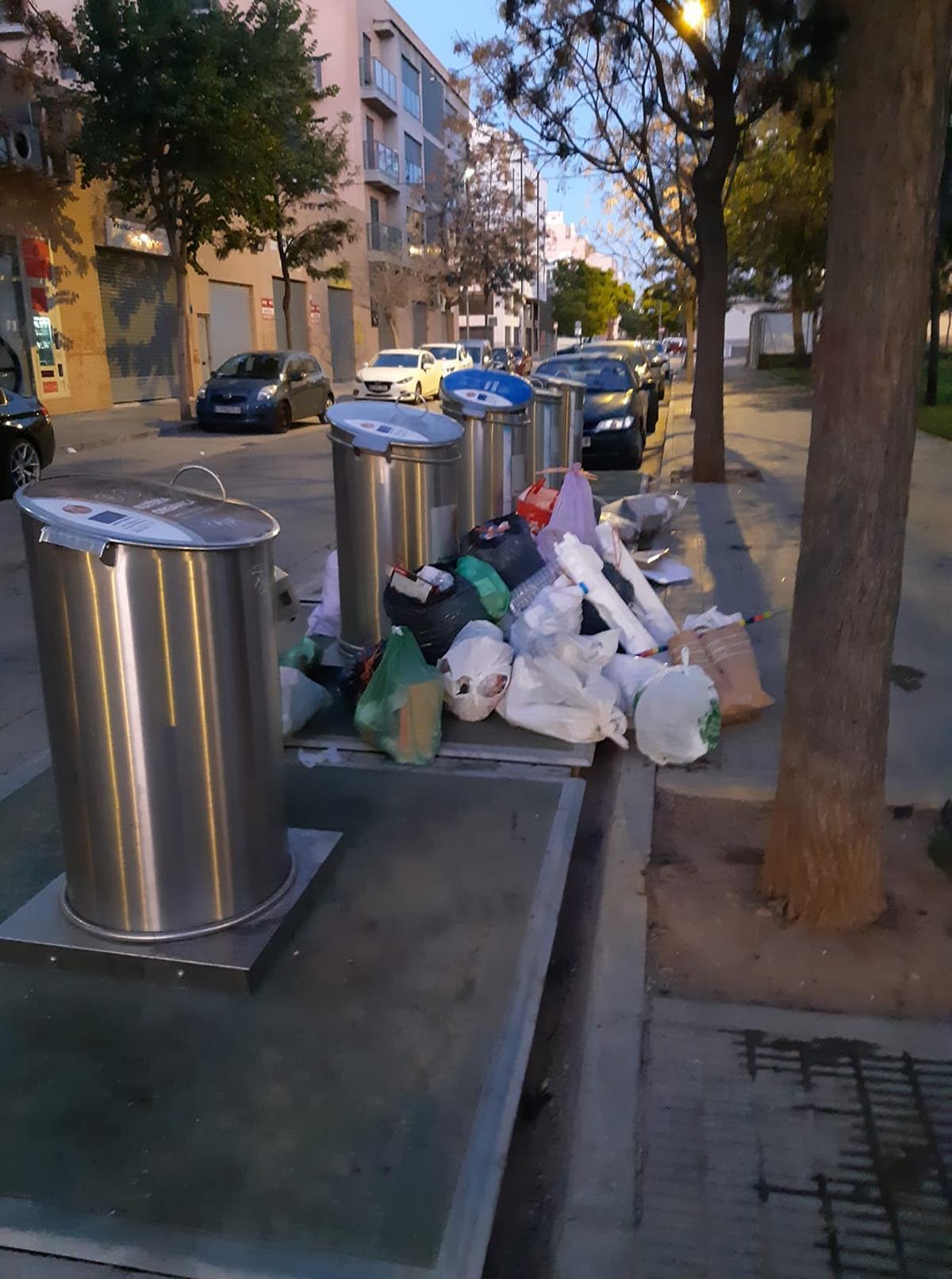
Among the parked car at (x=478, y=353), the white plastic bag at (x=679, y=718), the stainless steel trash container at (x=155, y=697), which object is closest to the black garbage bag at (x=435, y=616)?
the white plastic bag at (x=679, y=718)

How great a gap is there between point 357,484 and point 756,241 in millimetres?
31416

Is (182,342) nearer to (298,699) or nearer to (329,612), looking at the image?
(329,612)

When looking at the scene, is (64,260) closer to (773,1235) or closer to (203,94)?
(203,94)

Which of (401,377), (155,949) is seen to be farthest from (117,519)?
(401,377)

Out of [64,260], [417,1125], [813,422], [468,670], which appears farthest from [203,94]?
[417,1125]

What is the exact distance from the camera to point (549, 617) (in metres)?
5.13

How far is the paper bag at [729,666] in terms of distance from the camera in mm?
5152

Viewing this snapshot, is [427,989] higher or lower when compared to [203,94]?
lower

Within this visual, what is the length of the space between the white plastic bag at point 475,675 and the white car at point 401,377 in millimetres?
22555

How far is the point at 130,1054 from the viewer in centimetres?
279

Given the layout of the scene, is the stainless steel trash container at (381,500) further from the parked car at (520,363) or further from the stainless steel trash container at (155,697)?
the parked car at (520,363)

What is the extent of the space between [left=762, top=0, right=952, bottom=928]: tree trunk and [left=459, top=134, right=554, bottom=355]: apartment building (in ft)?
102

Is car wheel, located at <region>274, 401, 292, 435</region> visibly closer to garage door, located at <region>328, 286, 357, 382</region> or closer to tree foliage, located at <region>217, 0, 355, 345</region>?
tree foliage, located at <region>217, 0, 355, 345</region>

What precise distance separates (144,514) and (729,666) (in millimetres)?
3191
